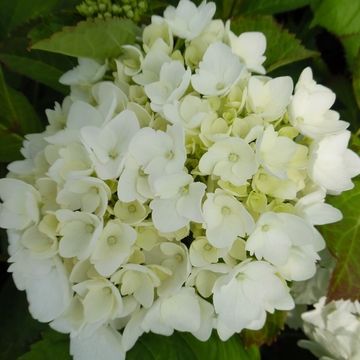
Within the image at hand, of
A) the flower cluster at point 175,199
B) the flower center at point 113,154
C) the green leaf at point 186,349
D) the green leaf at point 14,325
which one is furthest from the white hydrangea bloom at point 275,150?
the green leaf at point 14,325

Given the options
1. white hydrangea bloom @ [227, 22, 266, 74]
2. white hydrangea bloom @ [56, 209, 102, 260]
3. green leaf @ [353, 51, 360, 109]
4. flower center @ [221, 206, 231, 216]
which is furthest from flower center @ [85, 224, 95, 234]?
green leaf @ [353, 51, 360, 109]

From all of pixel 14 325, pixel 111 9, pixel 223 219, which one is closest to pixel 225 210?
pixel 223 219

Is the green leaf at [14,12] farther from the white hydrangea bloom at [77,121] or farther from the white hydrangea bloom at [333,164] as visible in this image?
the white hydrangea bloom at [333,164]

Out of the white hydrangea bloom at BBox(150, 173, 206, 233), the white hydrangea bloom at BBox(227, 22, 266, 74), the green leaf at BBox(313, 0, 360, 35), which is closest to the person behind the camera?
the white hydrangea bloom at BBox(150, 173, 206, 233)

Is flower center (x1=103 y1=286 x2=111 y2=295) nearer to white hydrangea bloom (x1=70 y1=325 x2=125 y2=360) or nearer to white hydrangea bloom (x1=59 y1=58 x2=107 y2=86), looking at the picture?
white hydrangea bloom (x1=70 y1=325 x2=125 y2=360)

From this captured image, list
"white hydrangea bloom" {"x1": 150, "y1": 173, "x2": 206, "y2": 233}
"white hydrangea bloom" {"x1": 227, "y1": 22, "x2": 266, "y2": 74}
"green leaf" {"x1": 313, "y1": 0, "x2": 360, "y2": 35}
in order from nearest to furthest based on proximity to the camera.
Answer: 1. "white hydrangea bloom" {"x1": 150, "y1": 173, "x2": 206, "y2": 233}
2. "white hydrangea bloom" {"x1": 227, "y1": 22, "x2": 266, "y2": 74}
3. "green leaf" {"x1": 313, "y1": 0, "x2": 360, "y2": 35}

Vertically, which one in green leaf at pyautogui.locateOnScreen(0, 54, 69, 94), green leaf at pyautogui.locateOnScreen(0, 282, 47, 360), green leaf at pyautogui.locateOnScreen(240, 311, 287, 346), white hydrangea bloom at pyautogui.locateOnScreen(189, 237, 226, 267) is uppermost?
white hydrangea bloom at pyautogui.locateOnScreen(189, 237, 226, 267)

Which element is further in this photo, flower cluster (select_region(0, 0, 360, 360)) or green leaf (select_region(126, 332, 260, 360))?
green leaf (select_region(126, 332, 260, 360))
